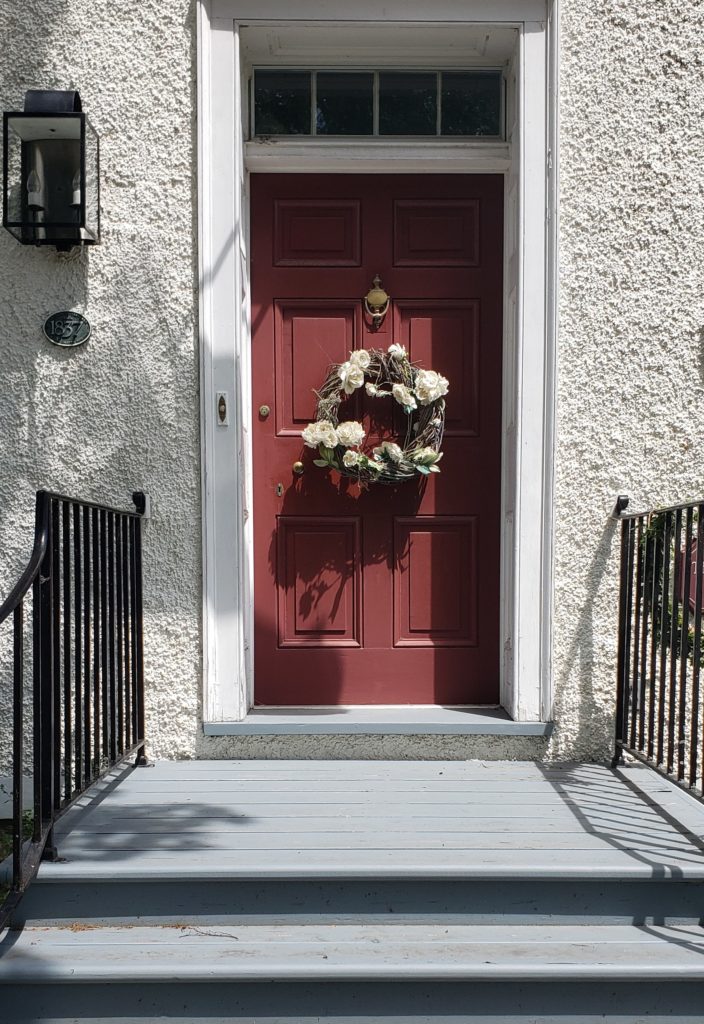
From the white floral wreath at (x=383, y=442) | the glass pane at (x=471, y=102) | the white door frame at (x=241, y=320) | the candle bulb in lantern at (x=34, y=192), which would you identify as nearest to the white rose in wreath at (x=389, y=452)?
the white floral wreath at (x=383, y=442)

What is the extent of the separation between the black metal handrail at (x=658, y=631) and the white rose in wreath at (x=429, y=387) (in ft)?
2.69

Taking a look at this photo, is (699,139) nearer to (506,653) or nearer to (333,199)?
(333,199)

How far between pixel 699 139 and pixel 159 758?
3.18m

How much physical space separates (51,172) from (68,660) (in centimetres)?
188

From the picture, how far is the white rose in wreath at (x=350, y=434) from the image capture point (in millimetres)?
3502

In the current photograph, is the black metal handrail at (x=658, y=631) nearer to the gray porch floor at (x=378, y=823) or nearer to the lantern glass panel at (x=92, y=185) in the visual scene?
the gray porch floor at (x=378, y=823)

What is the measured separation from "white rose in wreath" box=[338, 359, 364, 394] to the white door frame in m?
0.41

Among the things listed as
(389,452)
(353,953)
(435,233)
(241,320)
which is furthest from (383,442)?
(353,953)

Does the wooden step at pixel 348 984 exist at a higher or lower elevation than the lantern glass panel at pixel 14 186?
lower

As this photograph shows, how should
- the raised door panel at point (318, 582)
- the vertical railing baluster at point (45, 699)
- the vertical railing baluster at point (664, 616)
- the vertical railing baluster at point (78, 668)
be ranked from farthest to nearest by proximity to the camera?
the raised door panel at point (318, 582)
the vertical railing baluster at point (664, 616)
the vertical railing baluster at point (78, 668)
the vertical railing baluster at point (45, 699)

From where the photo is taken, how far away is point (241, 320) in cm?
347

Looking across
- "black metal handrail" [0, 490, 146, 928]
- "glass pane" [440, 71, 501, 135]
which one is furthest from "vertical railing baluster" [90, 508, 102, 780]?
"glass pane" [440, 71, 501, 135]

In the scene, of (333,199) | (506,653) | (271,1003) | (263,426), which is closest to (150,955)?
(271,1003)

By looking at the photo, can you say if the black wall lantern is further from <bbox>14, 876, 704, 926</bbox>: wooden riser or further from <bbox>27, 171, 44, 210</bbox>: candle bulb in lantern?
<bbox>14, 876, 704, 926</bbox>: wooden riser
